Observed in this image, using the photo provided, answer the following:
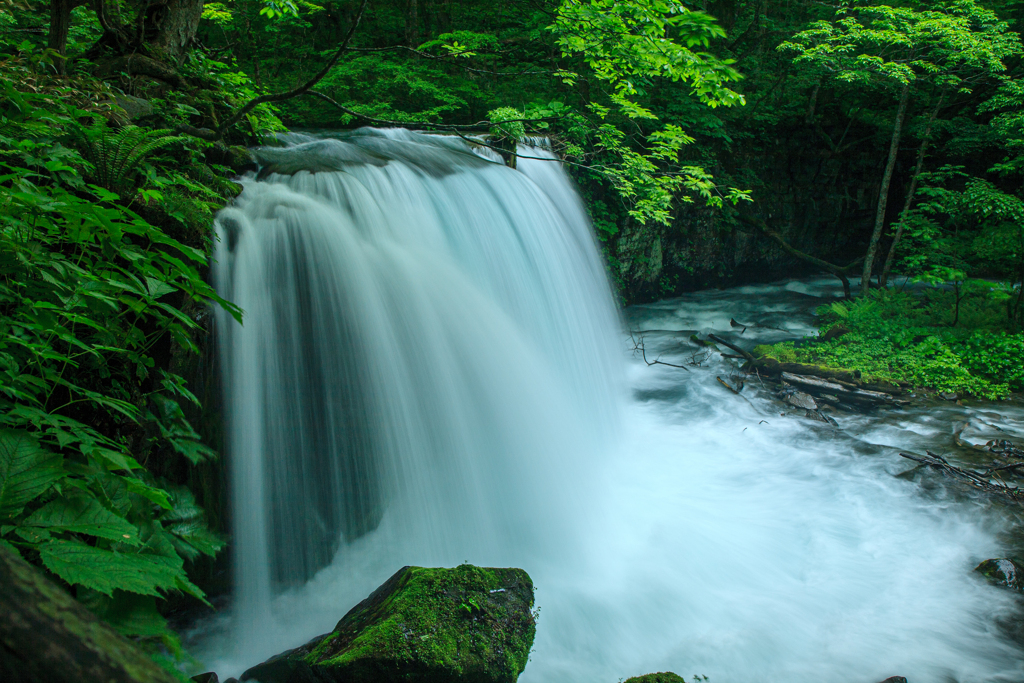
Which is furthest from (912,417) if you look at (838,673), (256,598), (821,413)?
(256,598)

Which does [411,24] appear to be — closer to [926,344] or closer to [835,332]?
[835,332]

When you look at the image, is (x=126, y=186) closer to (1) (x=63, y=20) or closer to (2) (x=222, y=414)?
(2) (x=222, y=414)

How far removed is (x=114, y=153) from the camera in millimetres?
2908

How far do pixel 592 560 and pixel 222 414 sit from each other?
9.78 ft

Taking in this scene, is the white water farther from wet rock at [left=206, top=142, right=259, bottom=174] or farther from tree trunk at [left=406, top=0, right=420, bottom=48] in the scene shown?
tree trunk at [left=406, top=0, right=420, bottom=48]

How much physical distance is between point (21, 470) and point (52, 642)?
1.01m

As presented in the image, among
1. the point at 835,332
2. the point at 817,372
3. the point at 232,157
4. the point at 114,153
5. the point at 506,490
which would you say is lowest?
the point at 506,490

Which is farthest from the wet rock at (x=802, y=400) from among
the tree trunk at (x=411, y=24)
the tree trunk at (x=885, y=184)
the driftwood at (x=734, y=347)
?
the tree trunk at (x=411, y=24)

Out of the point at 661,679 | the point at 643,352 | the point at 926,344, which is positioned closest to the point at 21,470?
the point at 661,679

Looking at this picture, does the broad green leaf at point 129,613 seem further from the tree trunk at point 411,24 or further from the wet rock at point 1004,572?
the tree trunk at point 411,24

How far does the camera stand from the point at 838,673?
3.11m

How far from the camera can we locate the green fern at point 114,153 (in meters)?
2.88

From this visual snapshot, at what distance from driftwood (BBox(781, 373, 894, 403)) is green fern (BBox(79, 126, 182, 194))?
7.59 m

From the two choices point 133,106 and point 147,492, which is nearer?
point 147,492
